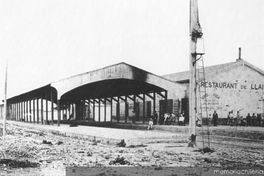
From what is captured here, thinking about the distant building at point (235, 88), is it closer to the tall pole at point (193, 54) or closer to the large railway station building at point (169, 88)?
the large railway station building at point (169, 88)

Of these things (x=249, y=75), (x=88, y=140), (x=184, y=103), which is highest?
(x=249, y=75)

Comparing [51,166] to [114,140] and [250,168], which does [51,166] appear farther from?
[114,140]

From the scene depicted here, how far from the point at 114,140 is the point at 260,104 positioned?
22938mm

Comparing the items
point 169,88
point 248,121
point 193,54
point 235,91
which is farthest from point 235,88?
point 193,54

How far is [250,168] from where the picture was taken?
8.20 meters

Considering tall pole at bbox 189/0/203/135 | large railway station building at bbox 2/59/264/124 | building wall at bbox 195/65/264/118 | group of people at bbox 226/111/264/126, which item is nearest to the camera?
tall pole at bbox 189/0/203/135

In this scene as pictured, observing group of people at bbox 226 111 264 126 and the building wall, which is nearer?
group of people at bbox 226 111 264 126

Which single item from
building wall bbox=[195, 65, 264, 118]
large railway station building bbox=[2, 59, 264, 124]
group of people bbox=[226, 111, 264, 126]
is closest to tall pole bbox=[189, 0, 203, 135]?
large railway station building bbox=[2, 59, 264, 124]

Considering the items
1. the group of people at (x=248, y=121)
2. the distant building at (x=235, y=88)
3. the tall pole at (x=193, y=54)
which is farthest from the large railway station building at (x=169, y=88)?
the tall pole at (x=193, y=54)

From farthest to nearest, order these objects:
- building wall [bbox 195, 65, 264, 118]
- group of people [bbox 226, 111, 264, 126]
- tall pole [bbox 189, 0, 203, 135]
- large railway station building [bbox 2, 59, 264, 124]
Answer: building wall [bbox 195, 65, 264, 118] → group of people [bbox 226, 111, 264, 126] → large railway station building [bbox 2, 59, 264, 124] → tall pole [bbox 189, 0, 203, 135]

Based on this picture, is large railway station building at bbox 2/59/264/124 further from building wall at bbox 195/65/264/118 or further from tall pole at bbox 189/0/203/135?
tall pole at bbox 189/0/203/135

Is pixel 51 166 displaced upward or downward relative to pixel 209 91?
downward

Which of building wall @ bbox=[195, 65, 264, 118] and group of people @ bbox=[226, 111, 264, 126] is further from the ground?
building wall @ bbox=[195, 65, 264, 118]

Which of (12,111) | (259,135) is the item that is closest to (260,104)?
(259,135)
